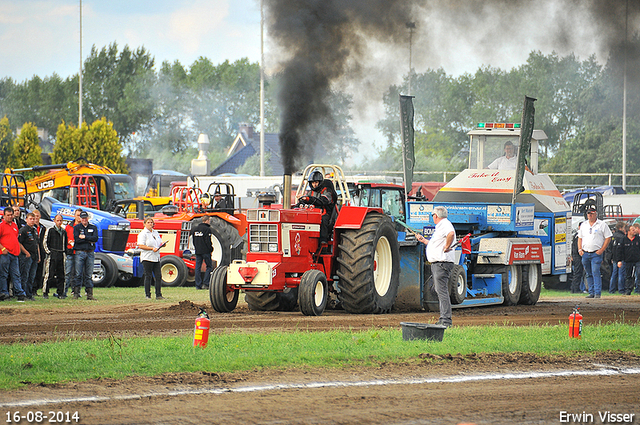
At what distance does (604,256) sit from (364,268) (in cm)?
1096

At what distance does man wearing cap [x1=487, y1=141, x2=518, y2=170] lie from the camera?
17.3m

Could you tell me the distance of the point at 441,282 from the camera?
10906 mm

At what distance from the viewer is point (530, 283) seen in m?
16.6

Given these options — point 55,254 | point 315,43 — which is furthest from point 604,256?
point 55,254

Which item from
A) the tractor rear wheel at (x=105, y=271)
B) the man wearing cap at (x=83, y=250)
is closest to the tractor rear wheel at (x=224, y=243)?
the tractor rear wheel at (x=105, y=271)

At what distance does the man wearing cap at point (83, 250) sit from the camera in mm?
16656

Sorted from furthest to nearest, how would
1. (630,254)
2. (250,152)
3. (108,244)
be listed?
(250,152) < (108,244) < (630,254)

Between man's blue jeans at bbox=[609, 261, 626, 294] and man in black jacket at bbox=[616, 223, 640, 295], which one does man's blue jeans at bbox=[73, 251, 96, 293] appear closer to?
man in black jacket at bbox=[616, 223, 640, 295]

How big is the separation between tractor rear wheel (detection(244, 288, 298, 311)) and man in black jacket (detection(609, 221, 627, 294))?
388 inches

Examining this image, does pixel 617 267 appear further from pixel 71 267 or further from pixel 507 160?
pixel 71 267

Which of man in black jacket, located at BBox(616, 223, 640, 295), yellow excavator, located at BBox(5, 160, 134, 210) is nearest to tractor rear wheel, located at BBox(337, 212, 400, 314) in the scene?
man in black jacket, located at BBox(616, 223, 640, 295)

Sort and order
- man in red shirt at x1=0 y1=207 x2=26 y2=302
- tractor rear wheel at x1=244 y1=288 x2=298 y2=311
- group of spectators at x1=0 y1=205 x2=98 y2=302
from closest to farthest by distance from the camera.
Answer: tractor rear wheel at x1=244 y1=288 x2=298 y2=311, man in red shirt at x1=0 y1=207 x2=26 y2=302, group of spectators at x1=0 y1=205 x2=98 y2=302

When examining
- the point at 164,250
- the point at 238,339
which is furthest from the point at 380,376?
the point at 164,250

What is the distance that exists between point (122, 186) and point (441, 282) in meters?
19.4
